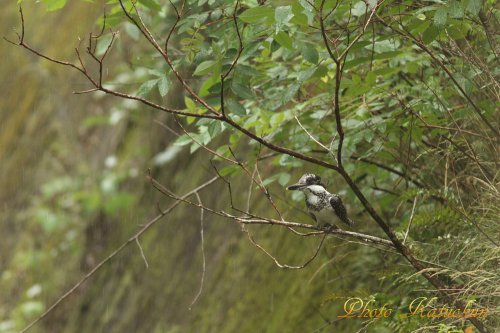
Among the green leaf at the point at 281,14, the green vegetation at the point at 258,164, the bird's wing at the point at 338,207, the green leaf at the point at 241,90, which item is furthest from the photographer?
the bird's wing at the point at 338,207

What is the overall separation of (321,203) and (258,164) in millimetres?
2226

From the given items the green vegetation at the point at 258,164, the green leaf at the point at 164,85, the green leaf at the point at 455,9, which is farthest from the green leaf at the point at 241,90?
the green leaf at the point at 455,9

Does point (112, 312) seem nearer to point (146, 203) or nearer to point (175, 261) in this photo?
point (175, 261)

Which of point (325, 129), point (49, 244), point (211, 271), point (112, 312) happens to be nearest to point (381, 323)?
point (325, 129)

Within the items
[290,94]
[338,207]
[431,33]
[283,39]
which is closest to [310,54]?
[283,39]

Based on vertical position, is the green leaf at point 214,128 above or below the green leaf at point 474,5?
below

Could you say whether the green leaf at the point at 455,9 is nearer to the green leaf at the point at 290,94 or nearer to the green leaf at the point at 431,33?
the green leaf at the point at 431,33

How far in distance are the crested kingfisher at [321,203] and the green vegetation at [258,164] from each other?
137 millimetres

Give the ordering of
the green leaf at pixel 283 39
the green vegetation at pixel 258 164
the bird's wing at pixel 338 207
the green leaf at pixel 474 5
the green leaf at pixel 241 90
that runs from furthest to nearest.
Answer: the bird's wing at pixel 338 207 < the green leaf at pixel 241 90 < the green vegetation at pixel 258 164 < the green leaf at pixel 283 39 < the green leaf at pixel 474 5

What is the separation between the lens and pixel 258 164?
5.57 meters

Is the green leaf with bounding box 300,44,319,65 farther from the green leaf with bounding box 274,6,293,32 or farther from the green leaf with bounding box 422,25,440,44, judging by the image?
the green leaf with bounding box 422,25,440,44

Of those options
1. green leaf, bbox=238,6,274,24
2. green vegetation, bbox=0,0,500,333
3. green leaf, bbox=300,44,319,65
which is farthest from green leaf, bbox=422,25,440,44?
green leaf, bbox=238,6,274,24

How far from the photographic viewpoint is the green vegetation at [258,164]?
306 centimetres

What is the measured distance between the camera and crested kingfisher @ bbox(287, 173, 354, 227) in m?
3.36
